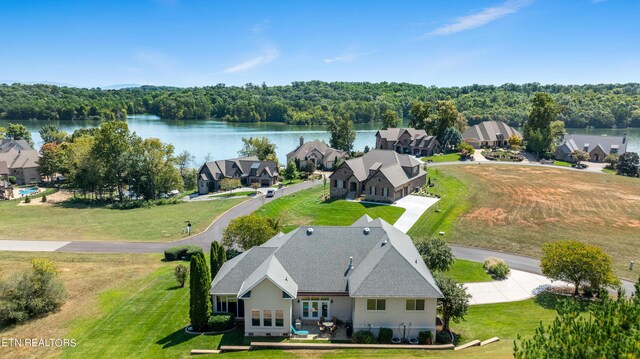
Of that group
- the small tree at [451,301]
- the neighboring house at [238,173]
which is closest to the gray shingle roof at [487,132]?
the neighboring house at [238,173]

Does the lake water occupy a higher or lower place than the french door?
higher

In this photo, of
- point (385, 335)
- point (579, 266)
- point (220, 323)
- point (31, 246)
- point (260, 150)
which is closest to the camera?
point (385, 335)

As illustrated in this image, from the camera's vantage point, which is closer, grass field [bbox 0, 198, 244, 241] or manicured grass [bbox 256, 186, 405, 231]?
grass field [bbox 0, 198, 244, 241]

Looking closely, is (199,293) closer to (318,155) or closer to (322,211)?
(322,211)

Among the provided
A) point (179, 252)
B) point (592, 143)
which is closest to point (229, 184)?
point (179, 252)

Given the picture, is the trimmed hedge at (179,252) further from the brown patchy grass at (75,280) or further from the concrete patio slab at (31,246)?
the concrete patio slab at (31,246)

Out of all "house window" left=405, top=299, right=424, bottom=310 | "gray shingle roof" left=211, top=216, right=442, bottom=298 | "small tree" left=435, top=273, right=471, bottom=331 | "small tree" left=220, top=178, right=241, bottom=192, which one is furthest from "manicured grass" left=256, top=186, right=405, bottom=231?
"house window" left=405, top=299, right=424, bottom=310

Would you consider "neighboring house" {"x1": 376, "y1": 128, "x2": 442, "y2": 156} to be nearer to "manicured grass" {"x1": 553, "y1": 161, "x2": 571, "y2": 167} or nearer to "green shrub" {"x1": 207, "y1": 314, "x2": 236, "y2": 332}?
"manicured grass" {"x1": 553, "y1": 161, "x2": 571, "y2": 167}
